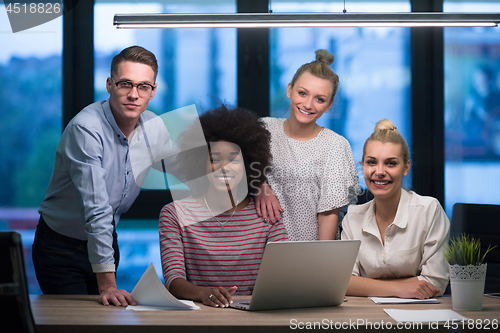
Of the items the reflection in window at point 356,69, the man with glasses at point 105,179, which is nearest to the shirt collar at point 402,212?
the man with glasses at point 105,179

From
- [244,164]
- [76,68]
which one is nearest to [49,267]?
[244,164]

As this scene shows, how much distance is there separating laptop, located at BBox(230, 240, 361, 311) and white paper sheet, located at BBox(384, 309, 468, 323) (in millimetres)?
159

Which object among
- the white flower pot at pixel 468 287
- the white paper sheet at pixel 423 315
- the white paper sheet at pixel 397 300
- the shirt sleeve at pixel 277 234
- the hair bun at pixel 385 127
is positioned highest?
the hair bun at pixel 385 127

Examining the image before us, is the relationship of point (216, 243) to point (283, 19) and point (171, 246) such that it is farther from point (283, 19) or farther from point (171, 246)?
point (283, 19)

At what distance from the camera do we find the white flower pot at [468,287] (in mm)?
1181

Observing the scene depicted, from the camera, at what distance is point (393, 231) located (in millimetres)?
1595

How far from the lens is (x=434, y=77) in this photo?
9.46 ft

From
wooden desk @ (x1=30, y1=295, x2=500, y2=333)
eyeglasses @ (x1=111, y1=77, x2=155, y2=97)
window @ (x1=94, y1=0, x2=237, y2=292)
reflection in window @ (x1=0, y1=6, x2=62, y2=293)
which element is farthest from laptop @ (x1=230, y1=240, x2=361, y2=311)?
reflection in window @ (x1=0, y1=6, x2=62, y2=293)

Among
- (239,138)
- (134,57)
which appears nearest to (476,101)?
(239,138)

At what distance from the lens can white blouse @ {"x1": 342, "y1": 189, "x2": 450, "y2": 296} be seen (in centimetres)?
153

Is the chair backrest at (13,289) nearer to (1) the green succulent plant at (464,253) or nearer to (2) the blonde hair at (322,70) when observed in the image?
(1) the green succulent plant at (464,253)

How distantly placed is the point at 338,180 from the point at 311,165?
0.14 metres

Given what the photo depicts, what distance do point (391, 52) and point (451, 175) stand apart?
93cm

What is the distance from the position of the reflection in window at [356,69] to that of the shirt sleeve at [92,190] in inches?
58.6
